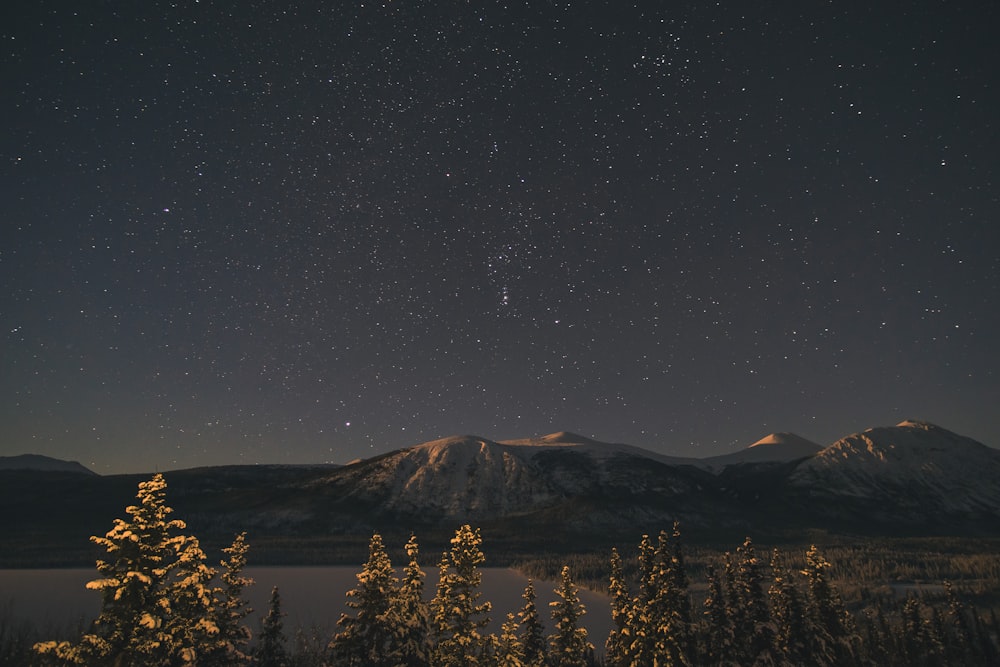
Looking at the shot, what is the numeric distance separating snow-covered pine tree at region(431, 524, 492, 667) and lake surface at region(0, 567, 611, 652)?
55878mm

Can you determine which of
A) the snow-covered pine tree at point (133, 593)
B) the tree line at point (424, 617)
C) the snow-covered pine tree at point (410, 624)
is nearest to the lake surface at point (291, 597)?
the tree line at point (424, 617)

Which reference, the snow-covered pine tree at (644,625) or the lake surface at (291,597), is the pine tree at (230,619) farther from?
the lake surface at (291,597)

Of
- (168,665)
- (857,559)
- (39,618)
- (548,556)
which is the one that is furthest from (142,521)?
(857,559)

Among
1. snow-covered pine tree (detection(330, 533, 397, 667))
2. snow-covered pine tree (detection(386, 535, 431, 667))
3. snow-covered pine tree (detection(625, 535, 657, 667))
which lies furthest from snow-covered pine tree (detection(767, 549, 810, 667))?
snow-covered pine tree (detection(330, 533, 397, 667))

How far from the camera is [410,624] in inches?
937

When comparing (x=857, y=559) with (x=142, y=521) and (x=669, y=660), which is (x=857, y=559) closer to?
(x=669, y=660)

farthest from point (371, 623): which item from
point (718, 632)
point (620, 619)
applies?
point (718, 632)

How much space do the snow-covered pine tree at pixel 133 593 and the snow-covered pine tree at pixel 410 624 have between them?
9604mm

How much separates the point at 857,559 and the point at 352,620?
215m

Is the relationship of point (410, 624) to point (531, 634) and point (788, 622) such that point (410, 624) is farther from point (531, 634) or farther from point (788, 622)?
point (788, 622)

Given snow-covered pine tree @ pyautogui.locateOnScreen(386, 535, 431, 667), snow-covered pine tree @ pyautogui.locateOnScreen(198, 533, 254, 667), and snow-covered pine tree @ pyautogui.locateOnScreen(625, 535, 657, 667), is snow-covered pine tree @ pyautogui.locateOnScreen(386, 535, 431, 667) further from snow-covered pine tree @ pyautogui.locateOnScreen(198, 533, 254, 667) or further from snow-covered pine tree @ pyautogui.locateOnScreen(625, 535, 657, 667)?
snow-covered pine tree @ pyautogui.locateOnScreen(625, 535, 657, 667)

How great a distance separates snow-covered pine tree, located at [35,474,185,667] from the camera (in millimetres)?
14438

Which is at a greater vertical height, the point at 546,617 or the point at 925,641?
the point at 925,641

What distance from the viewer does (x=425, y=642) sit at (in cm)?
2497
